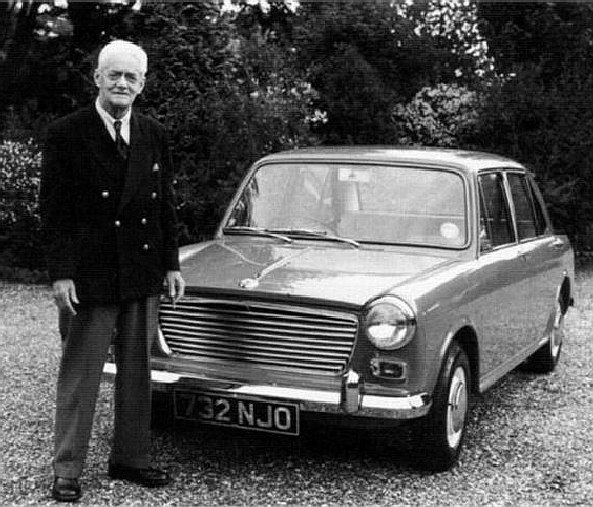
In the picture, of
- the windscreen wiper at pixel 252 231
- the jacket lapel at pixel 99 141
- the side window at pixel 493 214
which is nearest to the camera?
the jacket lapel at pixel 99 141

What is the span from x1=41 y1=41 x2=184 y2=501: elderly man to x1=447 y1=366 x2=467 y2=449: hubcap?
1431 millimetres

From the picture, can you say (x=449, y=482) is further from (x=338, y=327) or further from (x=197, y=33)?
(x=197, y=33)

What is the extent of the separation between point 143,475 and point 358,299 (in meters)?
1.28

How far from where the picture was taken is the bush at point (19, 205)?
11953 millimetres

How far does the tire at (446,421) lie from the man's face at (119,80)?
1.93 meters

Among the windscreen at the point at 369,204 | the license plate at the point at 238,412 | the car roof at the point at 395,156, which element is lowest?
the license plate at the point at 238,412

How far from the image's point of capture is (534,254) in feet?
19.8

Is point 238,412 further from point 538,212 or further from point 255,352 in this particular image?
point 538,212

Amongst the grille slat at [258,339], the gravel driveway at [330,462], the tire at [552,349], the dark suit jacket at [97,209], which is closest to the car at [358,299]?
the grille slat at [258,339]

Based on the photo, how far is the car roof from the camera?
5.38 meters

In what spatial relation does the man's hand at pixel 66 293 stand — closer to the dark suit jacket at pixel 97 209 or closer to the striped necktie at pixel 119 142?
the dark suit jacket at pixel 97 209

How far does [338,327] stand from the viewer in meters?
4.10

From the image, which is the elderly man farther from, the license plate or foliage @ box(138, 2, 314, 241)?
foliage @ box(138, 2, 314, 241)

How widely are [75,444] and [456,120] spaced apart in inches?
467
